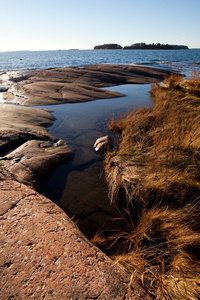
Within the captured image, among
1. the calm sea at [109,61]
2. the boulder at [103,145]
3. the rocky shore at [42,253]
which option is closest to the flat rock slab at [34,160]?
the rocky shore at [42,253]

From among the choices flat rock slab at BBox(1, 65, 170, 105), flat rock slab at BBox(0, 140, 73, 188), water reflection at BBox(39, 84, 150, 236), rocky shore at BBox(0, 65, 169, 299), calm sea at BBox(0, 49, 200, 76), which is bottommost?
water reflection at BBox(39, 84, 150, 236)

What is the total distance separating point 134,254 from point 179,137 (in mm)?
2156

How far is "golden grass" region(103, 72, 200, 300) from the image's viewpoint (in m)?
1.36

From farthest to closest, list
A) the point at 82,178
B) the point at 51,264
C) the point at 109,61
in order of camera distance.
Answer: the point at 109,61
the point at 82,178
the point at 51,264

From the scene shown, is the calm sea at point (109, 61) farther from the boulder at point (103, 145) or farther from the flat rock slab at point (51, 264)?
the flat rock slab at point (51, 264)

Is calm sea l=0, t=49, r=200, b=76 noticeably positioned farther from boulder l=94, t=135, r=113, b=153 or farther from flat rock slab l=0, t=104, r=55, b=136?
flat rock slab l=0, t=104, r=55, b=136

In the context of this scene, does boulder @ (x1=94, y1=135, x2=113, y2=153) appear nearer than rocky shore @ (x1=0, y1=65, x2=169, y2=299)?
No

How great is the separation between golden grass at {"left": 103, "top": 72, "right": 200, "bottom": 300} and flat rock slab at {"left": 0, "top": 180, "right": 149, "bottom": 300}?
146mm

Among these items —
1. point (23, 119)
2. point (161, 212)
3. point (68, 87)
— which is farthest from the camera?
point (68, 87)

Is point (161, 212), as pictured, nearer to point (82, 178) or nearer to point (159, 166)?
point (159, 166)

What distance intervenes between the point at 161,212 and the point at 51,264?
4.29ft

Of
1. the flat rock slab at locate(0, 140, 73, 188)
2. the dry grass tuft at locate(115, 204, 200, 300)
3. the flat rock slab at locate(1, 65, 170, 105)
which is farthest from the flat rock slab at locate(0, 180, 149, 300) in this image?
the flat rock slab at locate(1, 65, 170, 105)

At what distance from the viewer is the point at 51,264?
1338 mm

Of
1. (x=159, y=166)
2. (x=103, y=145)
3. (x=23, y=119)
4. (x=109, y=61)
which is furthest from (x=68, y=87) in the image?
(x=109, y=61)
